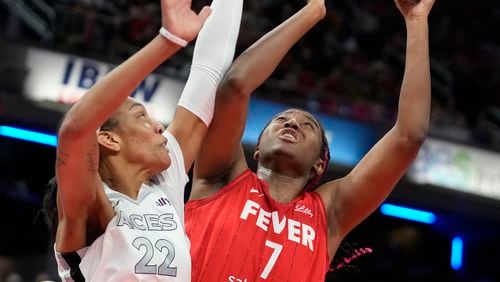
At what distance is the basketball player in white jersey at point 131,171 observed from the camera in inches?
96.3

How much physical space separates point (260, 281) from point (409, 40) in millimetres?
1068

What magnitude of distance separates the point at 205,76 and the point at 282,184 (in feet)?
1.80

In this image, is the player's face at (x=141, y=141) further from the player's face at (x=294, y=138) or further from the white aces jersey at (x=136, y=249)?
the player's face at (x=294, y=138)

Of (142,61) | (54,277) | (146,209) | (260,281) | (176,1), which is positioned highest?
(176,1)

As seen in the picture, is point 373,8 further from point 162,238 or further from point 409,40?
point 162,238

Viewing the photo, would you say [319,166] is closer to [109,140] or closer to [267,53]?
[267,53]

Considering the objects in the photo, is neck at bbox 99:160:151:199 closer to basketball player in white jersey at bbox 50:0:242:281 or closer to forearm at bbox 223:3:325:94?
basketball player in white jersey at bbox 50:0:242:281

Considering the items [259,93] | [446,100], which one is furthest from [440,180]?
[259,93]

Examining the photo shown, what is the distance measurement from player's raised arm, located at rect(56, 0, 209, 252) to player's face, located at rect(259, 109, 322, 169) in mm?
882

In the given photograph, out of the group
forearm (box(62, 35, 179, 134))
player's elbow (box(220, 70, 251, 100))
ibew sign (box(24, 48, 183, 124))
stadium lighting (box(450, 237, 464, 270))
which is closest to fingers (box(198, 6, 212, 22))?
forearm (box(62, 35, 179, 134))

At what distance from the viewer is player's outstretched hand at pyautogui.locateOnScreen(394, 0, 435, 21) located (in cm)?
339

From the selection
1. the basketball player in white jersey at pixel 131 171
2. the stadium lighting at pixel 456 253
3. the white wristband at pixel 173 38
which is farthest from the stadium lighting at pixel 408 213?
the white wristband at pixel 173 38

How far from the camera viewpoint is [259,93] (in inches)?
379

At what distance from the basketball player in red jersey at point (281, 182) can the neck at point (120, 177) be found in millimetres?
438
